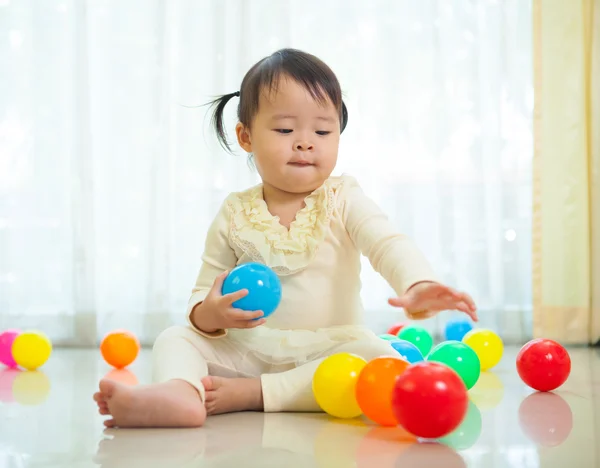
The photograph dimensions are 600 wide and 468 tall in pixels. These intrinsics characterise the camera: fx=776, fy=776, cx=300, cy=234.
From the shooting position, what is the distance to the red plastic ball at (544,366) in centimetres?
162

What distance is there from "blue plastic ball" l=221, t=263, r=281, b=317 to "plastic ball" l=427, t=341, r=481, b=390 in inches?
17.9

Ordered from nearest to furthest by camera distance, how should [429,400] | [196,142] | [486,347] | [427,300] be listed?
[429,400] < [427,300] < [486,347] < [196,142]

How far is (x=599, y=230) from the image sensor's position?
104 inches

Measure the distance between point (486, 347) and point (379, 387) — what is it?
33.9 inches

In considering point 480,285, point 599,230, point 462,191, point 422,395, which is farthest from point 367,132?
point 422,395

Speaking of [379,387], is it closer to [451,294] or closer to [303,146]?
[451,294]

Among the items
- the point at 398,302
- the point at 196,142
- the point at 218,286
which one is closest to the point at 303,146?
the point at 218,286

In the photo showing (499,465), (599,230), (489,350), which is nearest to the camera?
(499,465)

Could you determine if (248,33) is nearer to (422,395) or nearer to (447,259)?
(447,259)

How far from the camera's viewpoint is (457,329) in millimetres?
2479

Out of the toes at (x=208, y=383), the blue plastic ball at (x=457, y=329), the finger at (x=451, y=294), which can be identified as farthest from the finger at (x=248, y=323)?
the blue plastic ball at (x=457, y=329)

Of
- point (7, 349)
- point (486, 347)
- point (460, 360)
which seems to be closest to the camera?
point (460, 360)

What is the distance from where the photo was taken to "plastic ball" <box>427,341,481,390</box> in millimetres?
1631

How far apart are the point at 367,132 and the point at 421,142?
0.20 meters
